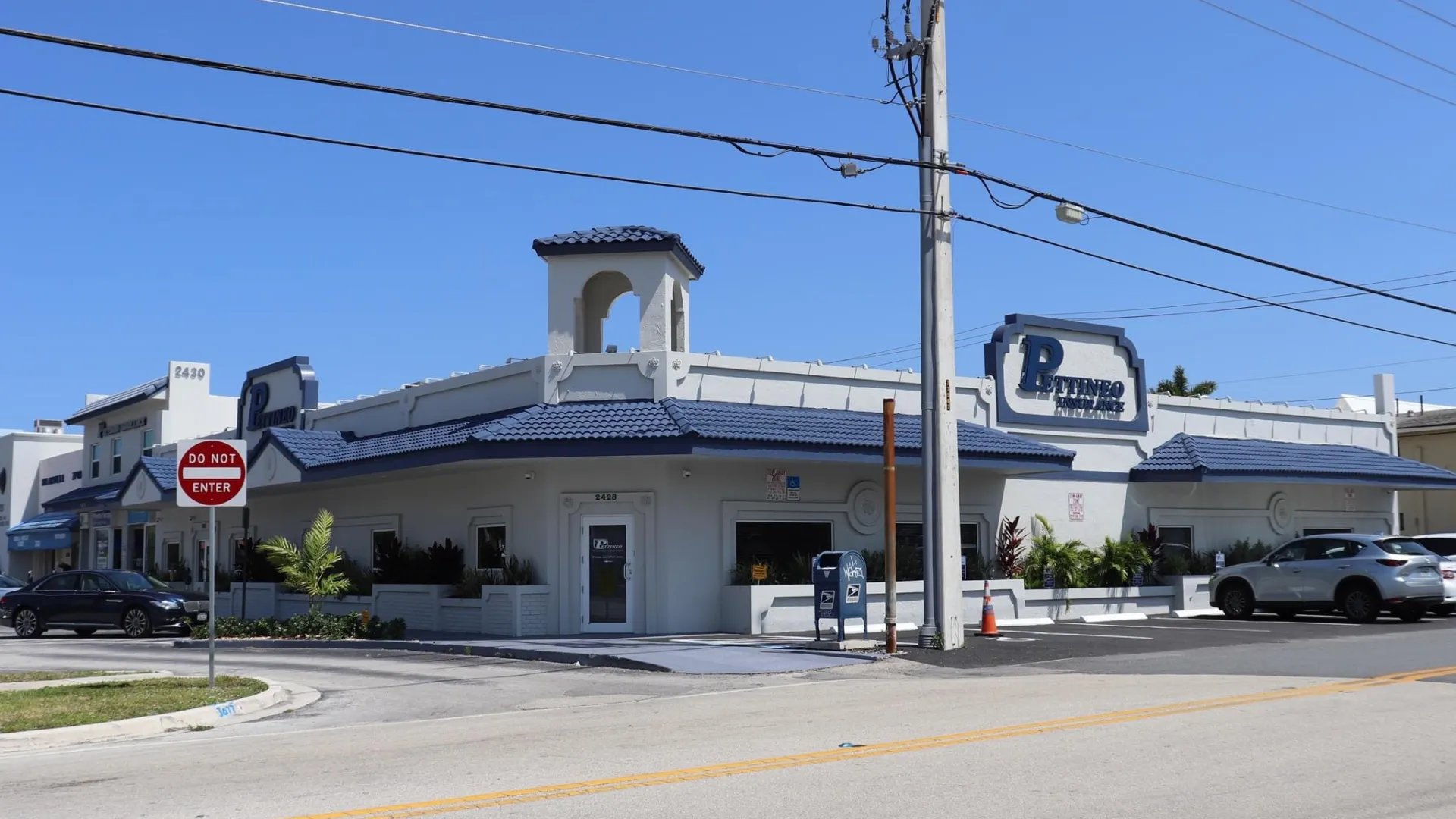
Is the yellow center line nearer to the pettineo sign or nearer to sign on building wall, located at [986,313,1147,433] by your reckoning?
the pettineo sign

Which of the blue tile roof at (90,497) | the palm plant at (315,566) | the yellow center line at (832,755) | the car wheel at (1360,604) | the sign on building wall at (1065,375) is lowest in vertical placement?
the yellow center line at (832,755)

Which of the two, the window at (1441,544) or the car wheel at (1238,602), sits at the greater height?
the window at (1441,544)

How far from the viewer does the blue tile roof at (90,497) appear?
4084cm

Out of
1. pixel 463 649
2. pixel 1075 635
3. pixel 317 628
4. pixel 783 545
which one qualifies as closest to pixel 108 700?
pixel 463 649

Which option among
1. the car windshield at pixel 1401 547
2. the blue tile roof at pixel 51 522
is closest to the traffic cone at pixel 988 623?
the car windshield at pixel 1401 547

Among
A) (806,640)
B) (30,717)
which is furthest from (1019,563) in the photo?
(30,717)

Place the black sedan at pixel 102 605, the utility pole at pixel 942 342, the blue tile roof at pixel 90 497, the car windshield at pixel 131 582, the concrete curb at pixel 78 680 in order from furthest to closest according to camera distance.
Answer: the blue tile roof at pixel 90 497, the car windshield at pixel 131 582, the black sedan at pixel 102 605, the utility pole at pixel 942 342, the concrete curb at pixel 78 680

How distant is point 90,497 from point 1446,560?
38771 millimetres

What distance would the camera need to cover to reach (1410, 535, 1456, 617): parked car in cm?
2380

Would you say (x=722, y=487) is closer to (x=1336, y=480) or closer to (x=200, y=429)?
(x=1336, y=480)

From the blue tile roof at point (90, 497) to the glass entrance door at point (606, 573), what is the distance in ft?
71.2

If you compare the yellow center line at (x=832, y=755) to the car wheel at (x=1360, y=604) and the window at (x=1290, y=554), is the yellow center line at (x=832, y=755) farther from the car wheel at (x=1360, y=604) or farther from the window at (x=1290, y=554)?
the window at (x=1290, y=554)

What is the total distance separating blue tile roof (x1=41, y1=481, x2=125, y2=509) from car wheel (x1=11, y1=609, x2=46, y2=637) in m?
10.4

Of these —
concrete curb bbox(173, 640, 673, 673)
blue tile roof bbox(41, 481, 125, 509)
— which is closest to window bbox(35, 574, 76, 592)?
concrete curb bbox(173, 640, 673, 673)
